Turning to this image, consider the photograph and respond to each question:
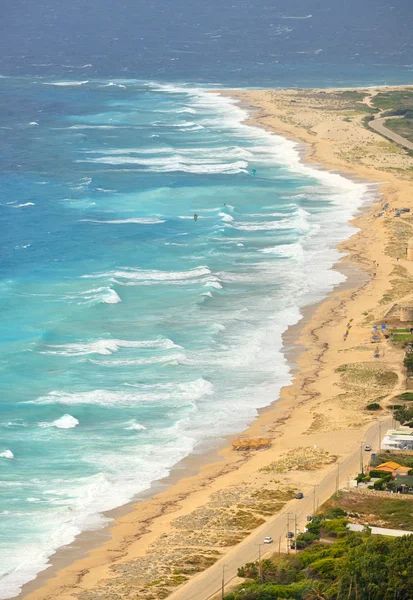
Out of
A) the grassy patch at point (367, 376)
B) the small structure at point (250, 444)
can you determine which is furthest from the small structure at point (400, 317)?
the small structure at point (250, 444)

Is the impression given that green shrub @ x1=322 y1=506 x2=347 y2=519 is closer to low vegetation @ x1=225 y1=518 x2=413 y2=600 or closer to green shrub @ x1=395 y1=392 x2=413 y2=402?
low vegetation @ x1=225 y1=518 x2=413 y2=600

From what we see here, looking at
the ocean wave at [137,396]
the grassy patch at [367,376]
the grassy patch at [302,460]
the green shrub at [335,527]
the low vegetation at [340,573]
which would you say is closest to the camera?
the low vegetation at [340,573]

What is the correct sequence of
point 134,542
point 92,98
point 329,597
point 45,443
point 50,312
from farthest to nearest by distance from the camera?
point 92,98, point 50,312, point 45,443, point 134,542, point 329,597

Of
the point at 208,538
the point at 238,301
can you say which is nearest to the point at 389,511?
the point at 208,538

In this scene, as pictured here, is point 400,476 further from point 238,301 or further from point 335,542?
point 238,301

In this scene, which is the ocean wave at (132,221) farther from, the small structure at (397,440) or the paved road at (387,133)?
the small structure at (397,440)

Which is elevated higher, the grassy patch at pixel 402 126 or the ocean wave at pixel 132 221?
the grassy patch at pixel 402 126
